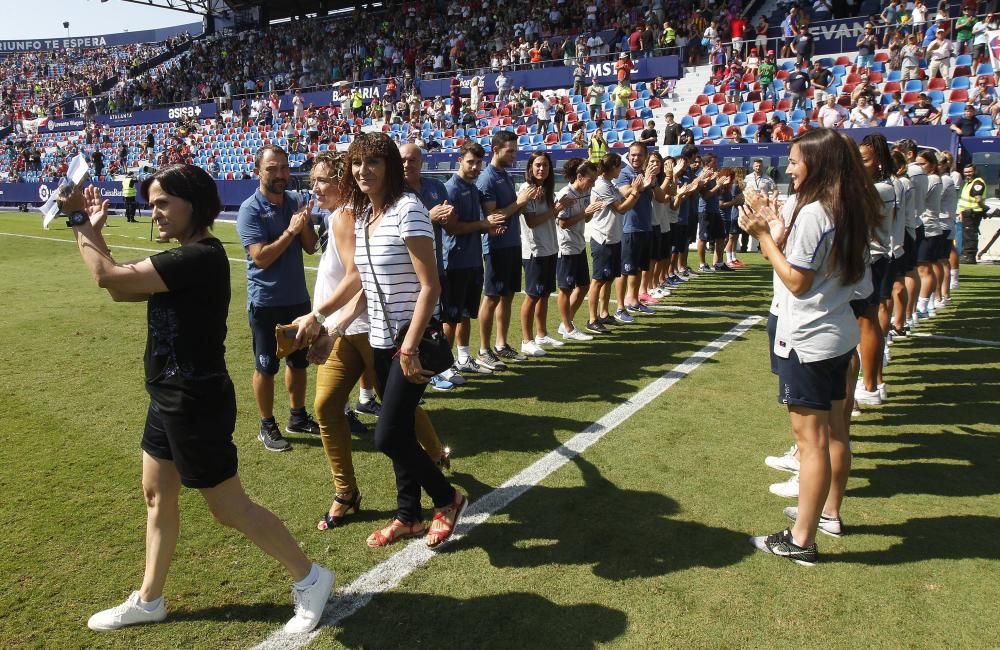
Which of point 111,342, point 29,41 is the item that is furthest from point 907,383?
point 29,41

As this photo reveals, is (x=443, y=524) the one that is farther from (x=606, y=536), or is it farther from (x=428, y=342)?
(x=428, y=342)

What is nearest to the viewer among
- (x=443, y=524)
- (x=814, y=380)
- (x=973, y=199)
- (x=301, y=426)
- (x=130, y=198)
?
(x=814, y=380)

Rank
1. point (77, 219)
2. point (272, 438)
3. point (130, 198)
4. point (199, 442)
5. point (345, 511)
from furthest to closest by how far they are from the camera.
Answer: point (130, 198), point (272, 438), point (345, 511), point (199, 442), point (77, 219)

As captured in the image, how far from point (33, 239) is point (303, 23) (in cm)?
2516

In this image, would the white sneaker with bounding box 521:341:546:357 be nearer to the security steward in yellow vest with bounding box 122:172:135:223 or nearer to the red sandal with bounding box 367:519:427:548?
the red sandal with bounding box 367:519:427:548

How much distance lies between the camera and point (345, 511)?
3.95m

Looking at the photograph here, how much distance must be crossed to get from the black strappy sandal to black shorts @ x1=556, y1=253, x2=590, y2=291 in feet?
13.9

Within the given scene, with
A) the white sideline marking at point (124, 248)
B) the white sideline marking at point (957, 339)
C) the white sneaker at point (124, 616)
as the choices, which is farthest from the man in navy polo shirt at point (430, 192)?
the white sideline marking at point (124, 248)

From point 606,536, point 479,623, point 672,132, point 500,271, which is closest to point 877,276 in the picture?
point 606,536

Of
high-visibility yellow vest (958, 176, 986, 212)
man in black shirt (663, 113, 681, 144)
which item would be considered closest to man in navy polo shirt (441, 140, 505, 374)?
high-visibility yellow vest (958, 176, 986, 212)

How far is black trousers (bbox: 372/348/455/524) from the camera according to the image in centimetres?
342

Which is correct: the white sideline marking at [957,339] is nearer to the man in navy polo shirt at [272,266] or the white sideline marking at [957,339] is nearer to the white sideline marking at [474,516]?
the white sideline marking at [474,516]

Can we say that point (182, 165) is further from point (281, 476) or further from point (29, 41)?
point (29, 41)

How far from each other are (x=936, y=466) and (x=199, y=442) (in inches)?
165
